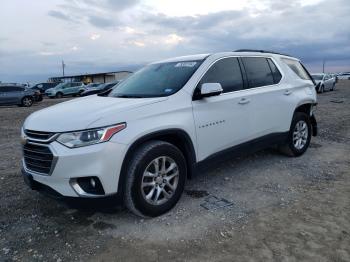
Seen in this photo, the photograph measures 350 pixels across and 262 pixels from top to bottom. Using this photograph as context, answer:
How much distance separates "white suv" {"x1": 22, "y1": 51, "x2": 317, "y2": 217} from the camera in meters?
3.21

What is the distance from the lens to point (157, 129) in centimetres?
355

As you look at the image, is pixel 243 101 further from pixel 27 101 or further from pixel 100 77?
pixel 100 77

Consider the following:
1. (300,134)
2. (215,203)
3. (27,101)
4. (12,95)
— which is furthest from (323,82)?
(215,203)

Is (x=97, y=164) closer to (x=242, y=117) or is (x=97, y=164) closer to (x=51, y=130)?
(x=51, y=130)

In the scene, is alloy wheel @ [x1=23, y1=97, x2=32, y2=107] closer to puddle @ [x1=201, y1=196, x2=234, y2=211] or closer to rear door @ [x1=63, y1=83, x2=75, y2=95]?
rear door @ [x1=63, y1=83, x2=75, y2=95]

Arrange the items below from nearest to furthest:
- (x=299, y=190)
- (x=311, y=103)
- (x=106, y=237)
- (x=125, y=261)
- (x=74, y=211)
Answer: (x=125, y=261), (x=106, y=237), (x=74, y=211), (x=299, y=190), (x=311, y=103)

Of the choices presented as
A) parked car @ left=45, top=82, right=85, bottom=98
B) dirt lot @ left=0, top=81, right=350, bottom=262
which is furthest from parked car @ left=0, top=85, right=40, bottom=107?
dirt lot @ left=0, top=81, right=350, bottom=262

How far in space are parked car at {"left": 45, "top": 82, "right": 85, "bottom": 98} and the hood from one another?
2922 centimetres

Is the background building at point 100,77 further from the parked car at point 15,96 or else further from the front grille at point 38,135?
the front grille at point 38,135

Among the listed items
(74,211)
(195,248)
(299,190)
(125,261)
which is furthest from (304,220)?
(74,211)

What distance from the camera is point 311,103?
20.0ft

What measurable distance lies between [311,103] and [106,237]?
4485 mm

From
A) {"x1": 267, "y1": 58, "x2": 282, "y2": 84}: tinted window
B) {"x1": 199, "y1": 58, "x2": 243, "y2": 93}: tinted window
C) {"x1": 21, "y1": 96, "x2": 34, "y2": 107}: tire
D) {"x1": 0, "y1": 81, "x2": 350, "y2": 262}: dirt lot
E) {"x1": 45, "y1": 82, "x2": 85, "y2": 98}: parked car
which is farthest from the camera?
{"x1": 45, "y1": 82, "x2": 85, "y2": 98}: parked car

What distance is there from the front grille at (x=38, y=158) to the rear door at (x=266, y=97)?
2745mm
